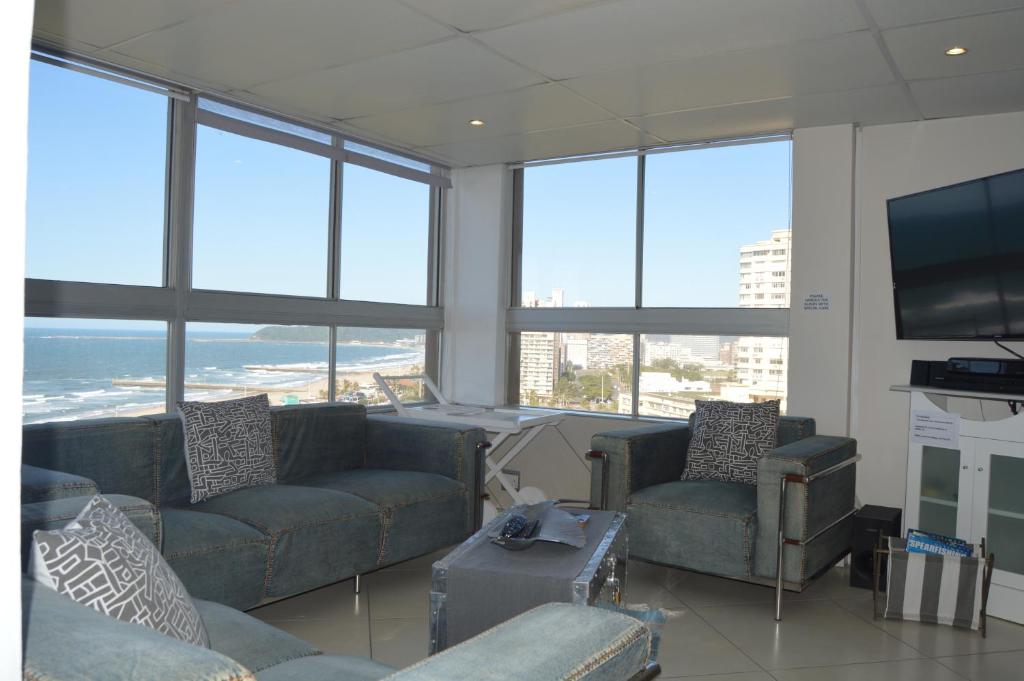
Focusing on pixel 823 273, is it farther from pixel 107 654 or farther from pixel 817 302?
pixel 107 654

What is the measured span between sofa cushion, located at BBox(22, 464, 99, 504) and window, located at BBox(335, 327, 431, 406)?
9.35 feet

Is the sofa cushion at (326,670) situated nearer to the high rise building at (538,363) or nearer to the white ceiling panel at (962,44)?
the white ceiling panel at (962,44)

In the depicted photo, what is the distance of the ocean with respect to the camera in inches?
158

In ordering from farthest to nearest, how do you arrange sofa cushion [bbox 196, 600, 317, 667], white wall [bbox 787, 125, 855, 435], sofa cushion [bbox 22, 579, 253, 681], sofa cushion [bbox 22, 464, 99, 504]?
white wall [bbox 787, 125, 855, 435], sofa cushion [bbox 22, 464, 99, 504], sofa cushion [bbox 196, 600, 317, 667], sofa cushion [bbox 22, 579, 253, 681]

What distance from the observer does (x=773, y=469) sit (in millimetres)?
3621

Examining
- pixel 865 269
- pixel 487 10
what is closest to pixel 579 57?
pixel 487 10

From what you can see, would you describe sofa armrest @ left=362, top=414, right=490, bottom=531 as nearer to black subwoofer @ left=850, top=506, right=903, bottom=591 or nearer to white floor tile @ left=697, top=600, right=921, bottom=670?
white floor tile @ left=697, top=600, right=921, bottom=670

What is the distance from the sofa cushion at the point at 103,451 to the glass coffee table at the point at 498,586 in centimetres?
145

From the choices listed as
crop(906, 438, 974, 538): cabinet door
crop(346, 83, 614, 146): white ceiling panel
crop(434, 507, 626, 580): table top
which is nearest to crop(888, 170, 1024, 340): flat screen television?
crop(906, 438, 974, 538): cabinet door

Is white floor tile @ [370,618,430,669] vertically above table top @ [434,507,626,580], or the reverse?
table top @ [434,507,626,580]

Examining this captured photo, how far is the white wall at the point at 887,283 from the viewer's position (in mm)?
4410

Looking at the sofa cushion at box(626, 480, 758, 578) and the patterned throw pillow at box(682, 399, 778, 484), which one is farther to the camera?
the patterned throw pillow at box(682, 399, 778, 484)

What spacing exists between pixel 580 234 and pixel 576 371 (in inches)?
40.9

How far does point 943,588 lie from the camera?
3514 millimetres
